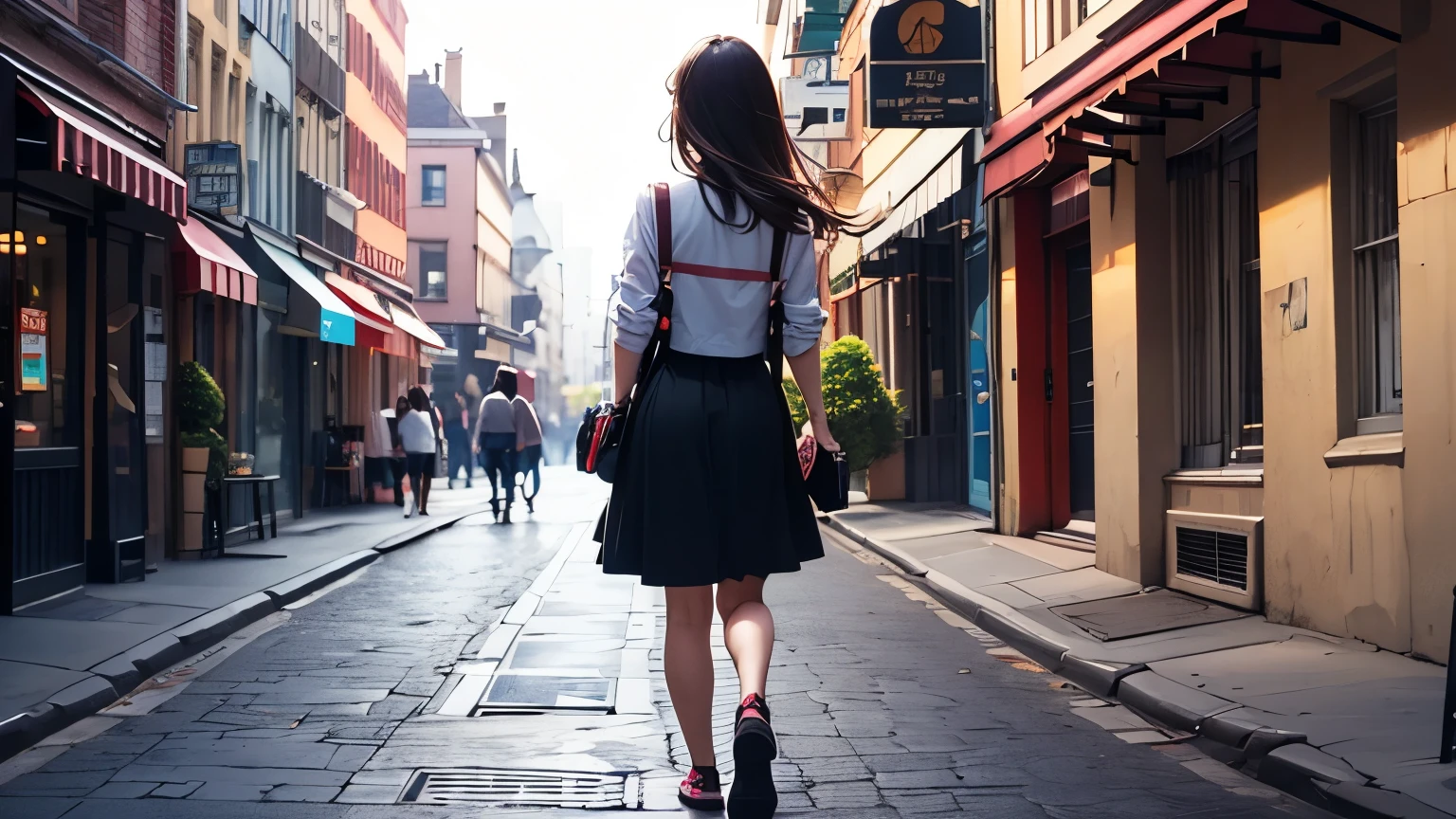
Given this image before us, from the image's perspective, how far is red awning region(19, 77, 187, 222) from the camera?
877 cm

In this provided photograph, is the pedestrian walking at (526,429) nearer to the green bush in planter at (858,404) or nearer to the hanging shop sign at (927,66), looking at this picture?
the green bush in planter at (858,404)

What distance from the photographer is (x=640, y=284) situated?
13.7 ft

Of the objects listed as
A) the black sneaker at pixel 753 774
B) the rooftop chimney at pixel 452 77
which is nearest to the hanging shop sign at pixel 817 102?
the black sneaker at pixel 753 774

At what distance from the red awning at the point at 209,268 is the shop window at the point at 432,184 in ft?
136

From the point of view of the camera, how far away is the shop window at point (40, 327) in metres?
9.77

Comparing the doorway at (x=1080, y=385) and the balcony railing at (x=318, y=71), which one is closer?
the doorway at (x=1080, y=385)

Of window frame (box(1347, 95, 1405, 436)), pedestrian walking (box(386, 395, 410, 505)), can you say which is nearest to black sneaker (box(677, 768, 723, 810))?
window frame (box(1347, 95, 1405, 436))

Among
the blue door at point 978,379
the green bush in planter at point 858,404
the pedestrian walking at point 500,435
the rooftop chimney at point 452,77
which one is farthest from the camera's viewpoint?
the rooftop chimney at point 452,77

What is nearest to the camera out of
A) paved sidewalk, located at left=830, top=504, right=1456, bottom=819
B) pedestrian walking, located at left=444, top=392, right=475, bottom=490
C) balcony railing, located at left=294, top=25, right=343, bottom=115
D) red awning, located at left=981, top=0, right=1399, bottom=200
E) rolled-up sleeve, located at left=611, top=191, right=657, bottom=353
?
rolled-up sleeve, located at left=611, top=191, right=657, bottom=353

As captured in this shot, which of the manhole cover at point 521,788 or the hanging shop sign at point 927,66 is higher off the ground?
the hanging shop sign at point 927,66

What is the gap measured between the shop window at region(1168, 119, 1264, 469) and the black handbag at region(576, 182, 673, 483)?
244 inches

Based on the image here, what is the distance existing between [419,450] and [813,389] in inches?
665

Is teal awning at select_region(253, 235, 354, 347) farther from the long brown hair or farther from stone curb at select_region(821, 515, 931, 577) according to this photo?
the long brown hair

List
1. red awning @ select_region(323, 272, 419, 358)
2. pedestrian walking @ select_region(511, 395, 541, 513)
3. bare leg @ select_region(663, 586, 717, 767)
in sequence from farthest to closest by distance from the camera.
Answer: red awning @ select_region(323, 272, 419, 358)
pedestrian walking @ select_region(511, 395, 541, 513)
bare leg @ select_region(663, 586, 717, 767)
